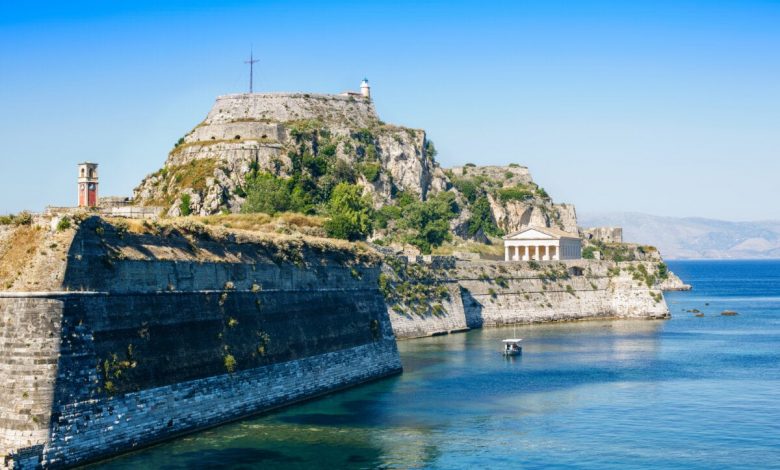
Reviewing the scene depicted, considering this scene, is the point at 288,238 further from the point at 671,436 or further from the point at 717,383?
the point at 717,383

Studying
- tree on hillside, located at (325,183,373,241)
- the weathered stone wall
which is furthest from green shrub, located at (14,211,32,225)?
the weathered stone wall

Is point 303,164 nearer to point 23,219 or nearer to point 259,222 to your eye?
point 259,222

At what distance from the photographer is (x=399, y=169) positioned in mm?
108750

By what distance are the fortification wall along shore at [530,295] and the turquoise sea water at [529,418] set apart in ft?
25.5

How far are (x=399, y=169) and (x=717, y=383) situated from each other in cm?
6408

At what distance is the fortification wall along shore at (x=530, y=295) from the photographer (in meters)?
72.0

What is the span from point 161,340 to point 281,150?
6833 centimetres

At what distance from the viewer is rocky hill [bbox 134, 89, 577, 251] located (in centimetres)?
9075

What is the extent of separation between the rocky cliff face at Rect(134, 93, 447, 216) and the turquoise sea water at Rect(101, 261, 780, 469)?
36481 mm

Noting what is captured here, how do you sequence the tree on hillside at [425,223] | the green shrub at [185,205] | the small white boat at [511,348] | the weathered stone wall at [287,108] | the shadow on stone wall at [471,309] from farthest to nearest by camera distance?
1. the weathered stone wall at [287,108]
2. the tree on hillside at [425,223]
3. the green shrub at [185,205]
4. the shadow on stone wall at [471,309]
5. the small white boat at [511,348]

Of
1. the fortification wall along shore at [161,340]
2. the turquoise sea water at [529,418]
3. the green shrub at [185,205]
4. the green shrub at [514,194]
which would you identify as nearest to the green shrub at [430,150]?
the green shrub at [514,194]

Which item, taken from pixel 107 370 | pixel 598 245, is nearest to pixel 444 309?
pixel 107 370

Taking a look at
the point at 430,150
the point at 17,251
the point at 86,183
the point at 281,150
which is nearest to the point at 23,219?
the point at 17,251

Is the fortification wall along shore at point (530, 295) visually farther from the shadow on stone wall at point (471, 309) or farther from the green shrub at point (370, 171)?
the green shrub at point (370, 171)
